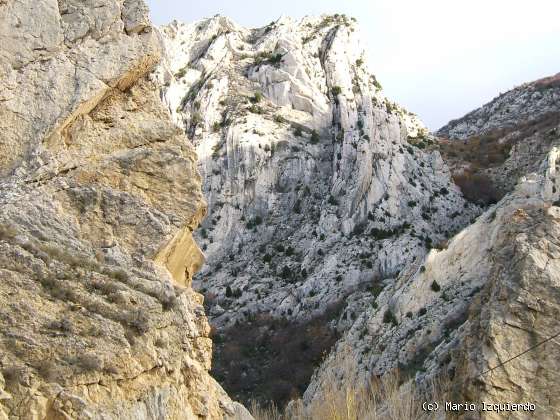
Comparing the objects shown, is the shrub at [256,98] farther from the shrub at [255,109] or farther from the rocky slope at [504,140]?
the rocky slope at [504,140]

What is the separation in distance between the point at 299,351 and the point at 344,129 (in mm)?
20841

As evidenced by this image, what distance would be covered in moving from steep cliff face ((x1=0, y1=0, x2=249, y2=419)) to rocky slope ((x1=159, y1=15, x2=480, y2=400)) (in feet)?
70.6

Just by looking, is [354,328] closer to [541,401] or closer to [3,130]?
[541,401]

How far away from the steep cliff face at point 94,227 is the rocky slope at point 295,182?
21.5m

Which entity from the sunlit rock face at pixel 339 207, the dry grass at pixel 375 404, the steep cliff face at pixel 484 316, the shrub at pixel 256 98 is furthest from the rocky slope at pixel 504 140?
the dry grass at pixel 375 404

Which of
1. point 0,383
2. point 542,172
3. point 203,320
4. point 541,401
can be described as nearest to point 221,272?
point 542,172

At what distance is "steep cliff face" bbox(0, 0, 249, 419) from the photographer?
26.5ft

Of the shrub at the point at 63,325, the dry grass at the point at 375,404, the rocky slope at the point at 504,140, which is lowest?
the dry grass at the point at 375,404

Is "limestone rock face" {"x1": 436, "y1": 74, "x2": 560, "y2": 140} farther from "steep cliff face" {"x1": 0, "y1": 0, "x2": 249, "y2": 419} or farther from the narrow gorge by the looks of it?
"steep cliff face" {"x1": 0, "y1": 0, "x2": 249, "y2": 419}

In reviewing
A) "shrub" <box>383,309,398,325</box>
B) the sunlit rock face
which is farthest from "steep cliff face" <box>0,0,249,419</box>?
"shrub" <box>383,309,398,325</box>

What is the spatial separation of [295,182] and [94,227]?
37.6m

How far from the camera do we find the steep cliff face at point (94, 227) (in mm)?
8078

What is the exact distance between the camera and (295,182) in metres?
46.8

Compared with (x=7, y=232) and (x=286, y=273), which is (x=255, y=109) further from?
(x=7, y=232)
